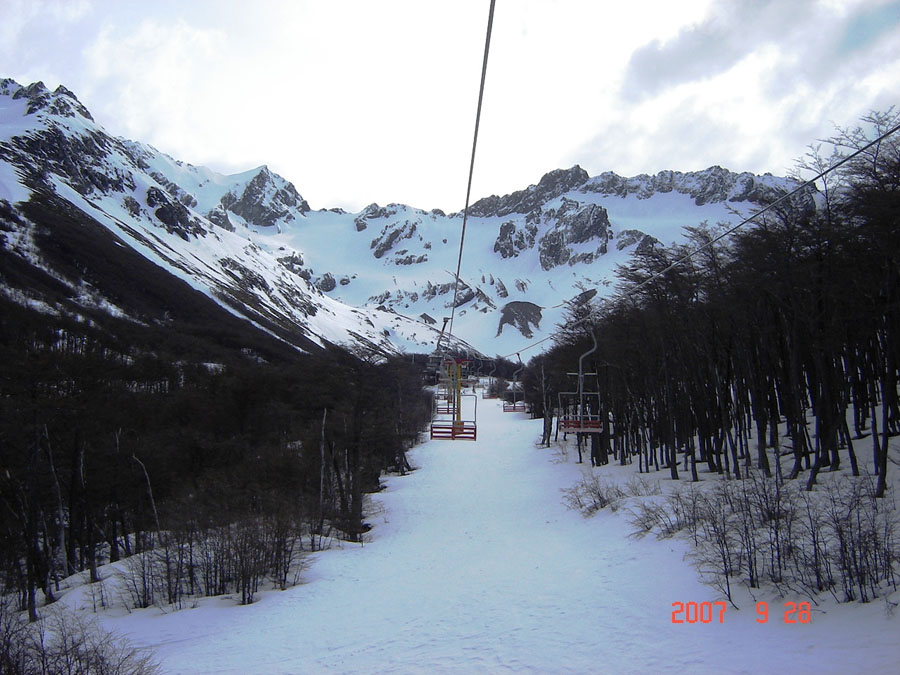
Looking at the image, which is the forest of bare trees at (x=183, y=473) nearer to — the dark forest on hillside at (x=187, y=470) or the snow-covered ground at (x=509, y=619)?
the dark forest on hillside at (x=187, y=470)

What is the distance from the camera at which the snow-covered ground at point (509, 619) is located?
1062 cm

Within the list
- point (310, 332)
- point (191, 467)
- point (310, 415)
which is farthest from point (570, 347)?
point (310, 332)

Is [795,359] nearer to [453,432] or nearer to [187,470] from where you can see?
[453,432]

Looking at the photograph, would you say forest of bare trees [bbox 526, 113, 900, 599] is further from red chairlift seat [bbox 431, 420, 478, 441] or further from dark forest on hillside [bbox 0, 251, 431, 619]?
dark forest on hillside [bbox 0, 251, 431, 619]

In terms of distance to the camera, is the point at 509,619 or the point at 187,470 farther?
the point at 187,470

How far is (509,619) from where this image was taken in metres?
14.4
